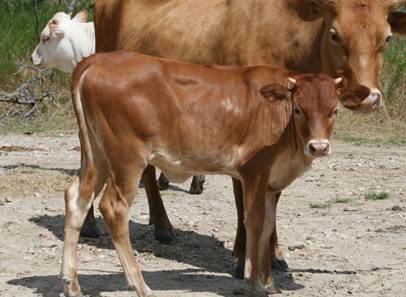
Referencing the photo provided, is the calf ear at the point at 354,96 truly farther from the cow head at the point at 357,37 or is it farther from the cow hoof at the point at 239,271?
the cow hoof at the point at 239,271

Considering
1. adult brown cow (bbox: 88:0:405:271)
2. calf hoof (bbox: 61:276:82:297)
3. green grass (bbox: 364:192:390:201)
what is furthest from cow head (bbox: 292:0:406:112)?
green grass (bbox: 364:192:390:201)

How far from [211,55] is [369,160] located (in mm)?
4377

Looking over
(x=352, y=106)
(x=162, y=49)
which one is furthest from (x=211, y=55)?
(x=352, y=106)

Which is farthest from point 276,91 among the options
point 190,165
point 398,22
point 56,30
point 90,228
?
point 56,30

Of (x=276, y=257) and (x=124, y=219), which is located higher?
(x=124, y=219)

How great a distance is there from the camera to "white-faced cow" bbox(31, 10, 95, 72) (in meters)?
14.6

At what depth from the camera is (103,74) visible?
702cm

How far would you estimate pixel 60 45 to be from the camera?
14656mm

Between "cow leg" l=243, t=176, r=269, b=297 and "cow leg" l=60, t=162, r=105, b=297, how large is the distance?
1035mm

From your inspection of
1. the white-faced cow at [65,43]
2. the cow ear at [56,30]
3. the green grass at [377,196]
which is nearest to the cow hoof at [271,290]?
the green grass at [377,196]

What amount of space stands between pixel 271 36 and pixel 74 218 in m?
2.23

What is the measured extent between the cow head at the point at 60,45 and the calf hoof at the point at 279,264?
698 centimetres

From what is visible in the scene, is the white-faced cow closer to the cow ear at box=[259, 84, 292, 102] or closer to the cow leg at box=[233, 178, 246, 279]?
the cow leg at box=[233, 178, 246, 279]

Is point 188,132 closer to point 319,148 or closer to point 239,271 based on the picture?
point 319,148
